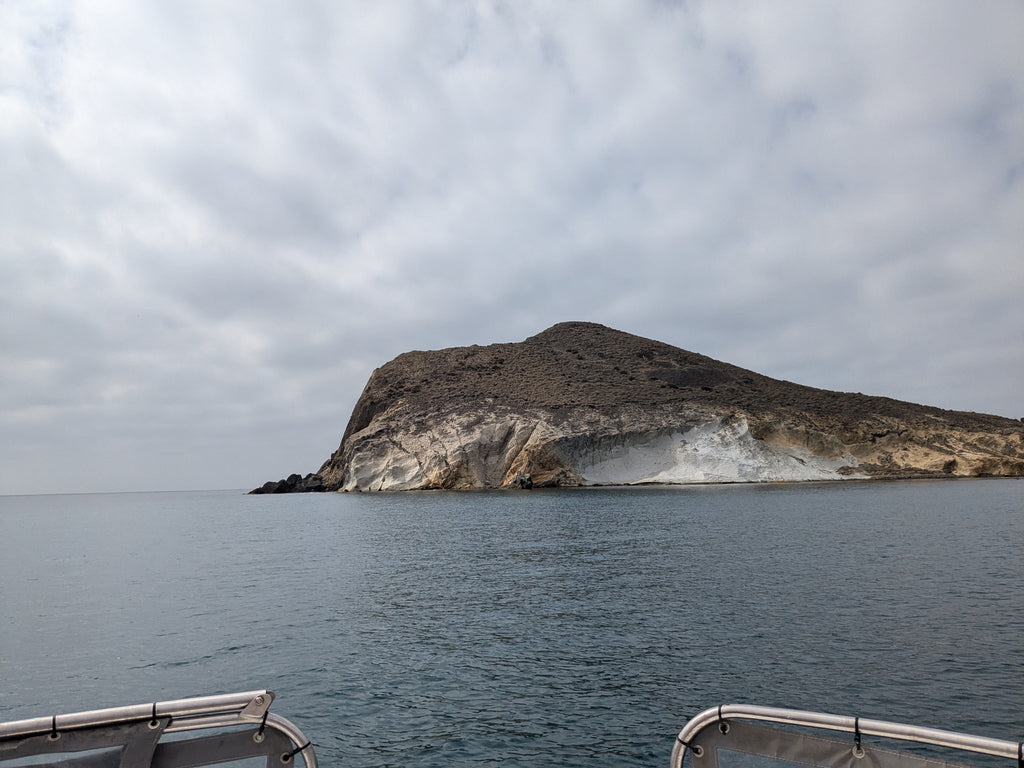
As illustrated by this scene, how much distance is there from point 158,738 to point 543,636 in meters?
11.6

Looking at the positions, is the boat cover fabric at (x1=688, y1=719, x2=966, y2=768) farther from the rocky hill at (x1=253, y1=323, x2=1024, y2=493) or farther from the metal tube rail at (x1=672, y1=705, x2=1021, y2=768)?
the rocky hill at (x1=253, y1=323, x2=1024, y2=493)

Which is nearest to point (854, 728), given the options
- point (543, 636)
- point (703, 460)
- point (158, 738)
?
point (158, 738)

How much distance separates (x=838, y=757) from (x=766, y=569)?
19313mm

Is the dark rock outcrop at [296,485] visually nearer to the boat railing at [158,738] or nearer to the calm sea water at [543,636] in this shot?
the calm sea water at [543,636]

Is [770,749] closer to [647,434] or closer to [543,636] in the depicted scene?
[543,636]

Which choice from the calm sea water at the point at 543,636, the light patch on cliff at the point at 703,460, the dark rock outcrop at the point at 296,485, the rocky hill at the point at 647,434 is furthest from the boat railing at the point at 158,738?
the dark rock outcrop at the point at 296,485

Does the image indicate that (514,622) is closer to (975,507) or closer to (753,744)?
(753,744)

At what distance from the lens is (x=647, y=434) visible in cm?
8406

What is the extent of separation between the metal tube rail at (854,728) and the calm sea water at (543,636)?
18.4ft

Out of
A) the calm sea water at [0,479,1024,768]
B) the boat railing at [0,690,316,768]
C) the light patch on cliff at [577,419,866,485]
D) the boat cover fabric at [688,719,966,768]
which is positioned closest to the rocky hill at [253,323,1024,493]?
the light patch on cliff at [577,419,866,485]

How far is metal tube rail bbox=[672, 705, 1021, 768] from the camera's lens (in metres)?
2.97

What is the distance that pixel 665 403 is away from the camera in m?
90.8

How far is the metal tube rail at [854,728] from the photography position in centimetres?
297

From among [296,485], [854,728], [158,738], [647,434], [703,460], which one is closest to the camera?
[854,728]
